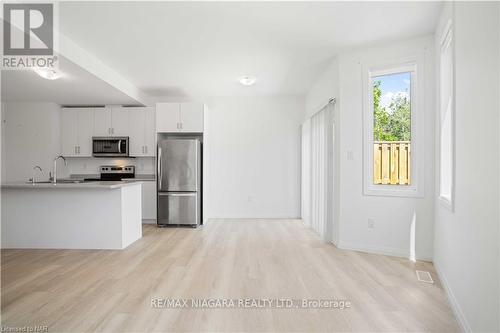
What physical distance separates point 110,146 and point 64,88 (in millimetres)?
1347

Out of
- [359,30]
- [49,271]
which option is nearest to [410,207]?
[359,30]

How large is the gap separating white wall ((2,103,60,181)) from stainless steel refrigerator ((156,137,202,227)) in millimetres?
2269

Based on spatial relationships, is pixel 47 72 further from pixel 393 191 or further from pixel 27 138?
pixel 393 191

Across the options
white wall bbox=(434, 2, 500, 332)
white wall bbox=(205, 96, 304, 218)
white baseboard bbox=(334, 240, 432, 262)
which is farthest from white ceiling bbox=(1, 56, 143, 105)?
white baseboard bbox=(334, 240, 432, 262)

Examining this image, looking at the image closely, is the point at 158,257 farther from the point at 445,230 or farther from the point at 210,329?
the point at 445,230

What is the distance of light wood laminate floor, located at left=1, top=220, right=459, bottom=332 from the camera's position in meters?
2.06

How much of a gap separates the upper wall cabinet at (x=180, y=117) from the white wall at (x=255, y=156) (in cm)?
73

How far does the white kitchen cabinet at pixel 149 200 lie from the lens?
576 cm

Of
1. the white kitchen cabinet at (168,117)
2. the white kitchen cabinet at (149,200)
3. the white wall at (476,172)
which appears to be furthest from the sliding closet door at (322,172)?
the white kitchen cabinet at (149,200)

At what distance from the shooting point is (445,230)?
9.11 feet

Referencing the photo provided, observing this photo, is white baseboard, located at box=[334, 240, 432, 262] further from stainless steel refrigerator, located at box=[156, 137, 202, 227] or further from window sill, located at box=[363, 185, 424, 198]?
stainless steel refrigerator, located at box=[156, 137, 202, 227]

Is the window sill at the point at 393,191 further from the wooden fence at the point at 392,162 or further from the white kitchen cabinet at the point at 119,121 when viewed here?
the white kitchen cabinet at the point at 119,121

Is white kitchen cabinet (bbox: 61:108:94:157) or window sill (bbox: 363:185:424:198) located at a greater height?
white kitchen cabinet (bbox: 61:108:94:157)

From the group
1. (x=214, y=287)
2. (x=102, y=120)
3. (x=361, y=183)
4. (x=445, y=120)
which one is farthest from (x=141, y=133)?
(x=445, y=120)
